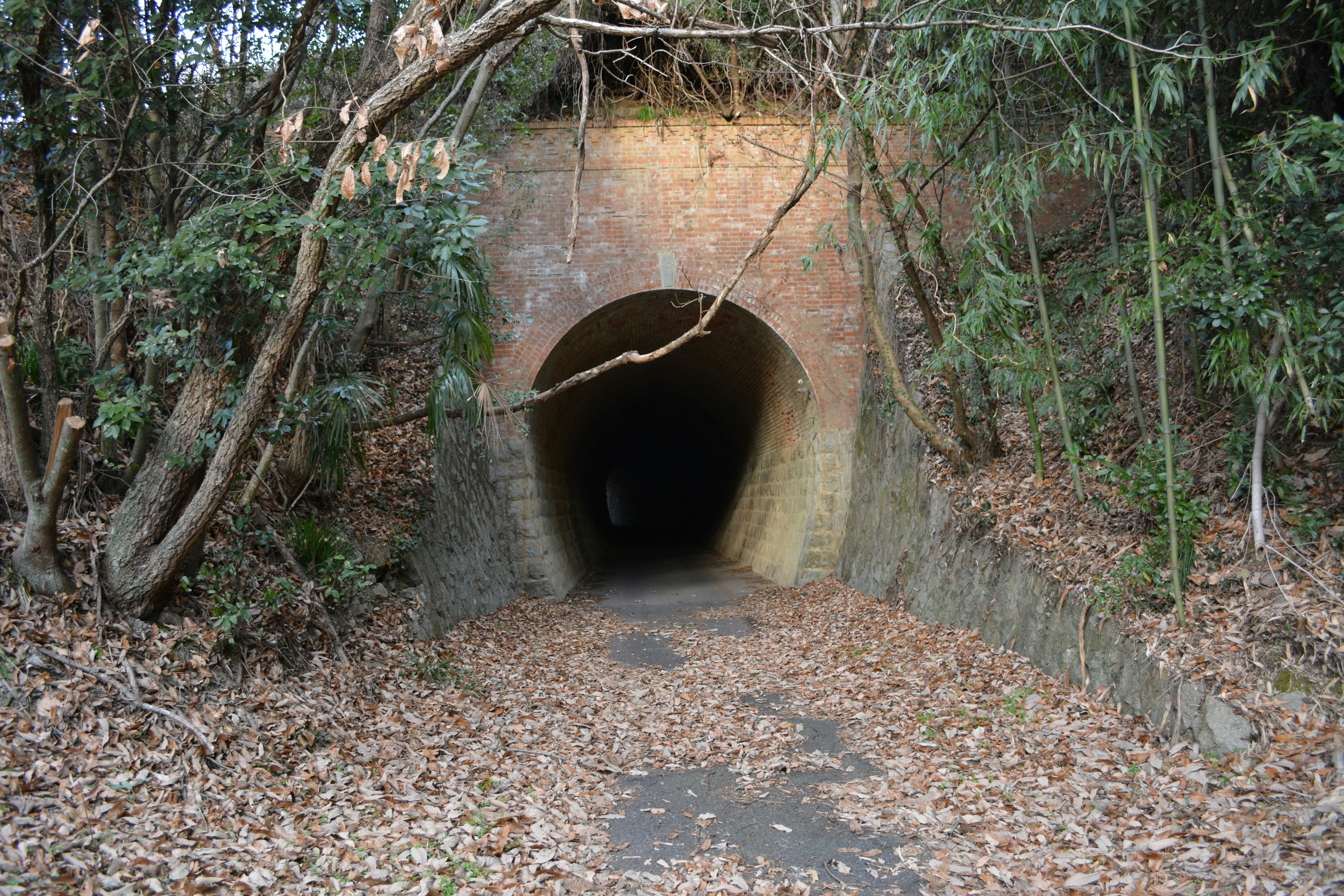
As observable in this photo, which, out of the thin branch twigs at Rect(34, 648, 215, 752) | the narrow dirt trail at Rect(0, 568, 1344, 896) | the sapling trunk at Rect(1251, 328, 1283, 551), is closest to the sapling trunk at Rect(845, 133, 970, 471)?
the narrow dirt trail at Rect(0, 568, 1344, 896)

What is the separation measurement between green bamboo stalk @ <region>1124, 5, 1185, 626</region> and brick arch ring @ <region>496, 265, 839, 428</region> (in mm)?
7333

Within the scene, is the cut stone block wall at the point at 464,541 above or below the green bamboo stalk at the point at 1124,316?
below

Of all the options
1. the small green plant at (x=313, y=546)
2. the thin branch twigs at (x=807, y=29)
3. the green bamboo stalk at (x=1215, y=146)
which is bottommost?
the small green plant at (x=313, y=546)

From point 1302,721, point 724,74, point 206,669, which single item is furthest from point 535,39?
point 1302,721

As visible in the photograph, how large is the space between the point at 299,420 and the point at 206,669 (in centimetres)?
203

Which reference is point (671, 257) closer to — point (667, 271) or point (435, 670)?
point (667, 271)

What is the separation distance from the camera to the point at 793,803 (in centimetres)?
499

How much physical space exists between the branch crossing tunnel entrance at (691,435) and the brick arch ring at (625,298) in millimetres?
103

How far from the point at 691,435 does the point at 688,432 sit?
0.22 m

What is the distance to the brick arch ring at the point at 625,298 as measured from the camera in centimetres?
1238

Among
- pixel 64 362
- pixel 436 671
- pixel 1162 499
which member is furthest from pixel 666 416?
pixel 1162 499

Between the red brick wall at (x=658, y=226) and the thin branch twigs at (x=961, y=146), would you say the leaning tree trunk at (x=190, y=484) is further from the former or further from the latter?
the red brick wall at (x=658, y=226)

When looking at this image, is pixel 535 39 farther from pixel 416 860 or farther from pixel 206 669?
pixel 416 860

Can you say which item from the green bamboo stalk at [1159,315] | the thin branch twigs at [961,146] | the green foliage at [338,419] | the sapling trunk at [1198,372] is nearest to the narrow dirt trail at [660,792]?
the green bamboo stalk at [1159,315]
